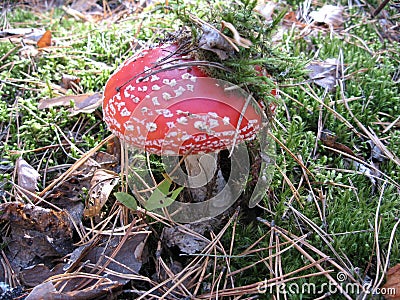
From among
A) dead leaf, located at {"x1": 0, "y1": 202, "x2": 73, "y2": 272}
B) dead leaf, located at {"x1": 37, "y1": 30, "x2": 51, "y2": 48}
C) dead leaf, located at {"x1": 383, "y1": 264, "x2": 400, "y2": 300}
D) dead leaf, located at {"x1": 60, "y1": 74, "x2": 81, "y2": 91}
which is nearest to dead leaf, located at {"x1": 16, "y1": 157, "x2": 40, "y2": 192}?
dead leaf, located at {"x1": 0, "y1": 202, "x2": 73, "y2": 272}

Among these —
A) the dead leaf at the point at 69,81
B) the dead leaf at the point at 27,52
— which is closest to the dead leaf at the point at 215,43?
the dead leaf at the point at 69,81

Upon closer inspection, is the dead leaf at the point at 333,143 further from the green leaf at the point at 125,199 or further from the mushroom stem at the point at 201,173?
the green leaf at the point at 125,199

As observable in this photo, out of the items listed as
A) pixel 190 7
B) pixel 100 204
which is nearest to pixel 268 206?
pixel 100 204

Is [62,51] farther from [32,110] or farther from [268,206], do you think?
[268,206]

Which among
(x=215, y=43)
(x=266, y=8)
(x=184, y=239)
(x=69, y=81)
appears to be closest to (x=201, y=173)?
(x=184, y=239)
